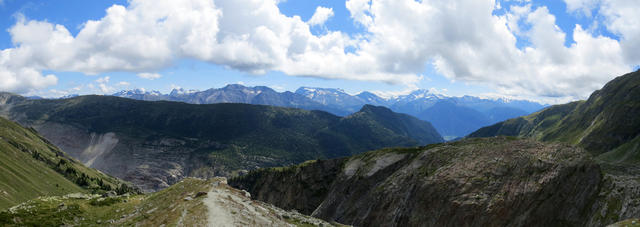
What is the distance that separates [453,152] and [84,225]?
59.0 metres

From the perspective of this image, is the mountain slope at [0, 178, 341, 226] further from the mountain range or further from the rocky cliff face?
the mountain range

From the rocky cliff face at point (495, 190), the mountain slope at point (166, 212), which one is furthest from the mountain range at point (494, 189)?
the mountain slope at point (166, 212)

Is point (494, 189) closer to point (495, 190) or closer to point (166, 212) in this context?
point (495, 190)

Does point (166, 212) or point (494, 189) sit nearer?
point (166, 212)

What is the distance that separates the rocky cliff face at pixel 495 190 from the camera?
50.2 metres

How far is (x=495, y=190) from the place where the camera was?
5119 centimetres

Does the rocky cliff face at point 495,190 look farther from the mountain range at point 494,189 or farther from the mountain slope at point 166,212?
the mountain slope at point 166,212

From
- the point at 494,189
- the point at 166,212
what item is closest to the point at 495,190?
the point at 494,189

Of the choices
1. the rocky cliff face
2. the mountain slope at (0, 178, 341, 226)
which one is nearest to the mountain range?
the rocky cliff face

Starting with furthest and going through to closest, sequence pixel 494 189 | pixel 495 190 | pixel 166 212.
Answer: pixel 494 189 → pixel 495 190 → pixel 166 212

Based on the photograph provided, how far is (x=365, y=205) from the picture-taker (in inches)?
2803

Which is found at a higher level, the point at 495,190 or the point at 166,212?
the point at 166,212

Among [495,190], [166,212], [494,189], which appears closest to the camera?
[166,212]

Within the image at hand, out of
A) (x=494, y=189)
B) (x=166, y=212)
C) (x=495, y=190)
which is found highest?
(x=166, y=212)
